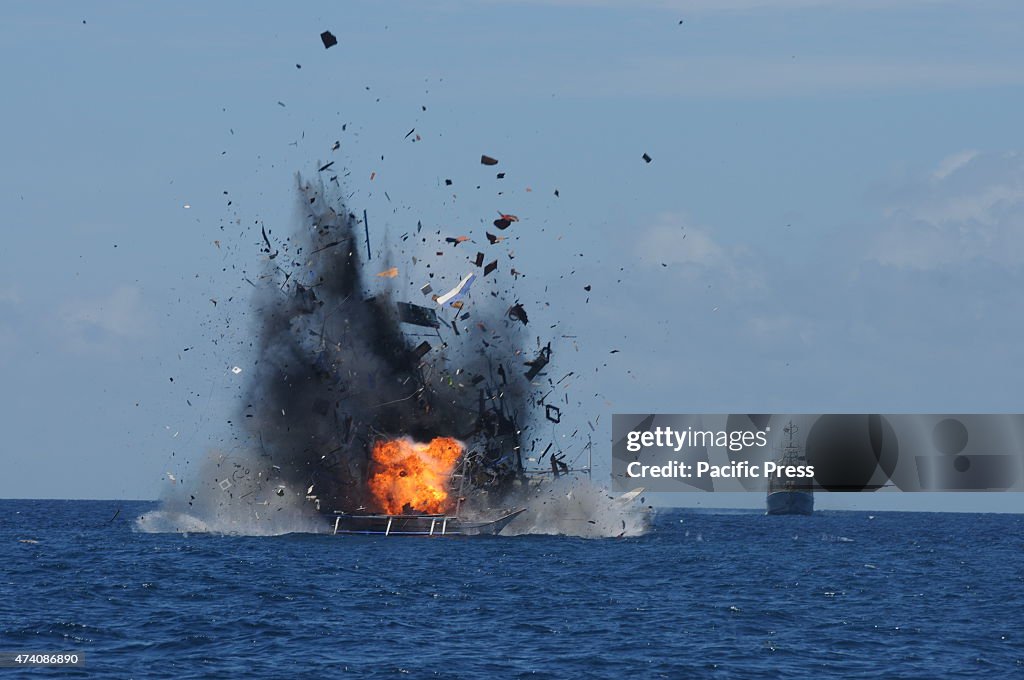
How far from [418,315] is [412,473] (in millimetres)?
11475

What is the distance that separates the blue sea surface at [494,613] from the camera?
4525 cm

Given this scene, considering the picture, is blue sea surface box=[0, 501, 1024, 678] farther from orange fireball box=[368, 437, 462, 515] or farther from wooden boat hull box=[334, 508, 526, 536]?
orange fireball box=[368, 437, 462, 515]

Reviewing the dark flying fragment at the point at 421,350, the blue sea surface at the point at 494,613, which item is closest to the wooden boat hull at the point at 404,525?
the blue sea surface at the point at 494,613

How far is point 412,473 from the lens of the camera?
351 ft

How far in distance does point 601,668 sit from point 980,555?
259 feet

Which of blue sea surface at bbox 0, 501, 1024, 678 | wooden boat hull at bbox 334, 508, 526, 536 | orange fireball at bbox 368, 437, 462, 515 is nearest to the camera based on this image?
blue sea surface at bbox 0, 501, 1024, 678

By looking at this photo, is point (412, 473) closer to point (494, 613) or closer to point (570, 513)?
point (570, 513)

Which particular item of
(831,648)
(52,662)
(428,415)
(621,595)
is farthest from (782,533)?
(52,662)

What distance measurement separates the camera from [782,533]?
6024 inches

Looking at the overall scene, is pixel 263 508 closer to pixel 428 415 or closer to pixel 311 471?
pixel 311 471

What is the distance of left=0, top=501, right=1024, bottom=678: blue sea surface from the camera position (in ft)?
148

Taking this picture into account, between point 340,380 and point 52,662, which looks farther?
point 340,380

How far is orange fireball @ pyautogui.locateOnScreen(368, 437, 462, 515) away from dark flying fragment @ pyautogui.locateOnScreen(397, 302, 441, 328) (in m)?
8.55

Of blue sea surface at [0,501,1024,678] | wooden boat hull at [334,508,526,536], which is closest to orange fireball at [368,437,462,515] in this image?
wooden boat hull at [334,508,526,536]
